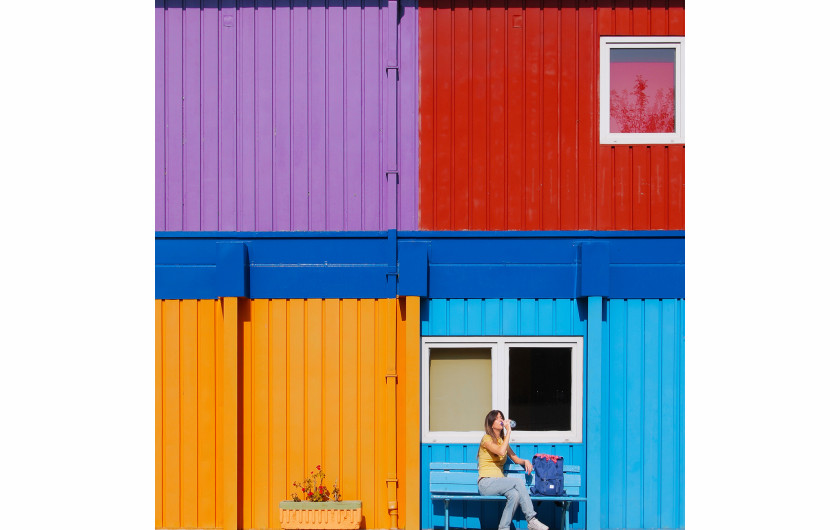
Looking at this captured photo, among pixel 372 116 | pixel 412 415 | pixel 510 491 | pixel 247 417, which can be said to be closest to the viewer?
pixel 510 491

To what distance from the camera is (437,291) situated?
24.2 feet

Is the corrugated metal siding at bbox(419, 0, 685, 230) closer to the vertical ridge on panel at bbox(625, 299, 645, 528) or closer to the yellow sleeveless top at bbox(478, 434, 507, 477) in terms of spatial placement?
the vertical ridge on panel at bbox(625, 299, 645, 528)

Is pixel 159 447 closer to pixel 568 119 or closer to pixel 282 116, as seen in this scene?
pixel 282 116

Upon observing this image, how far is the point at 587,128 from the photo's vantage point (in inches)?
295

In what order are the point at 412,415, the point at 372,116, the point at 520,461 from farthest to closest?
the point at 372,116 < the point at 412,415 < the point at 520,461

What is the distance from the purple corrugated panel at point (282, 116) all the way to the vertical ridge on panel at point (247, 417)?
41.3 inches

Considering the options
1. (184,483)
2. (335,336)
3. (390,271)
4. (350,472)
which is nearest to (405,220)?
(390,271)

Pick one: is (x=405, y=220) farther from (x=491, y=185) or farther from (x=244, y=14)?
(x=244, y=14)

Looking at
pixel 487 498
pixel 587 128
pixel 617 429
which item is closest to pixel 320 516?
pixel 487 498

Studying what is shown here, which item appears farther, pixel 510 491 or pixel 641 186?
pixel 641 186

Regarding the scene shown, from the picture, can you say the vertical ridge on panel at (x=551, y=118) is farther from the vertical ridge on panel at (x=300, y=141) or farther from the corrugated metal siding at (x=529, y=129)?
the vertical ridge on panel at (x=300, y=141)

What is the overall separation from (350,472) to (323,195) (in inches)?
119

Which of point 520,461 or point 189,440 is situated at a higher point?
point 189,440

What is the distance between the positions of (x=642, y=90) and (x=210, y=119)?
15.7 feet
